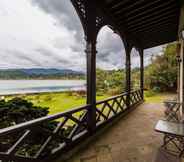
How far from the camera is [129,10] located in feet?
12.0

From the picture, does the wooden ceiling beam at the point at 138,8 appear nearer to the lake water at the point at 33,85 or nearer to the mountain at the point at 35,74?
the lake water at the point at 33,85

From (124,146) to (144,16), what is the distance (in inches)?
136

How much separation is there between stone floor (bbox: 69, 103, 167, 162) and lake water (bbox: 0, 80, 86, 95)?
56.2 inches

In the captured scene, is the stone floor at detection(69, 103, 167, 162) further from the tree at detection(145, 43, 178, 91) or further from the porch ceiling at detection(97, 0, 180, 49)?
the tree at detection(145, 43, 178, 91)

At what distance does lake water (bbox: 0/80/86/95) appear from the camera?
297cm

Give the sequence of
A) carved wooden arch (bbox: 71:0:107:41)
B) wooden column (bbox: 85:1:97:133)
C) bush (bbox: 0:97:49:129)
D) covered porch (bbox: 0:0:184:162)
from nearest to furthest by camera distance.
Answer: covered porch (bbox: 0:0:184:162) → bush (bbox: 0:97:49:129) → carved wooden arch (bbox: 71:0:107:41) → wooden column (bbox: 85:1:97:133)

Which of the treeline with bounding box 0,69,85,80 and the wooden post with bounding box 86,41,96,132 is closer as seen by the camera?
the wooden post with bounding box 86,41,96,132

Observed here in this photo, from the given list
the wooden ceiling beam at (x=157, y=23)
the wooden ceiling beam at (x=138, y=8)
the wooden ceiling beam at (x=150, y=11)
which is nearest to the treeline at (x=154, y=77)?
the wooden ceiling beam at (x=157, y=23)

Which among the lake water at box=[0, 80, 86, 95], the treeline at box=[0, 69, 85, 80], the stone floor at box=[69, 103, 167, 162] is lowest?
the stone floor at box=[69, 103, 167, 162]

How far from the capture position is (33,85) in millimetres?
3982

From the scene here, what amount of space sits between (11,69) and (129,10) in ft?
10.8

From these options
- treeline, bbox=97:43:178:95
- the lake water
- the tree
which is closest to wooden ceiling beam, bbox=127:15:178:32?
the lake water

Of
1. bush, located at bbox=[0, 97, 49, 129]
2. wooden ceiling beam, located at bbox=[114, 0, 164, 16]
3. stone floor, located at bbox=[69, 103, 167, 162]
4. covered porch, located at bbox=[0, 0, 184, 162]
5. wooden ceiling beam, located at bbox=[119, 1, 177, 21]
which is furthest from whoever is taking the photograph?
wooden ceiling beam, located at bbox=[119, 1, 177, 21]

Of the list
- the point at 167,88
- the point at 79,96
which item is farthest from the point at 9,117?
the point at 167,88
